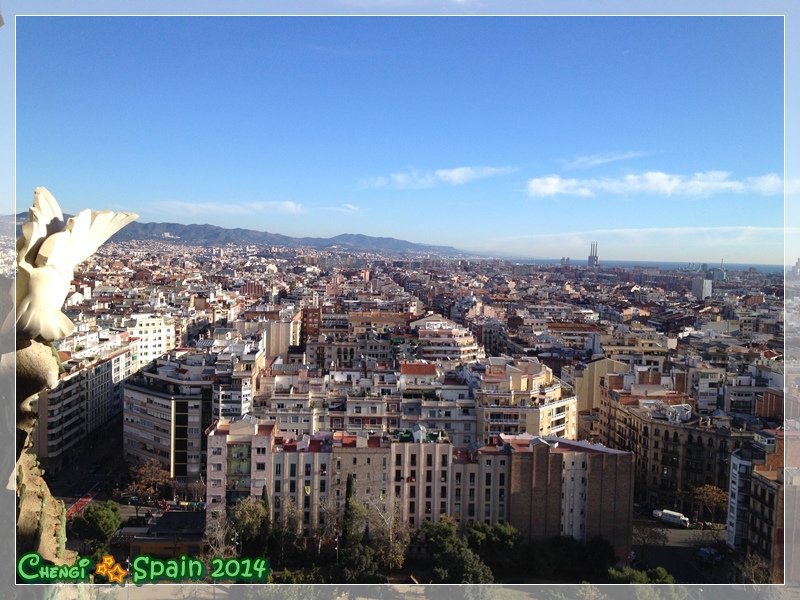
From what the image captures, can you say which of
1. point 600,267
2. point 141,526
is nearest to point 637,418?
point 141,526

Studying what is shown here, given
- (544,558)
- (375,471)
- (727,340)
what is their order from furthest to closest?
(727,340), (375,471), (544,558)

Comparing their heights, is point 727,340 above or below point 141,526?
above

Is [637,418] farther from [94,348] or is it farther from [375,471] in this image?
[94,348]

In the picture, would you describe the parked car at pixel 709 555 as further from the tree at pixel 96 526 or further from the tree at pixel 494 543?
the tree at pixel 96 526

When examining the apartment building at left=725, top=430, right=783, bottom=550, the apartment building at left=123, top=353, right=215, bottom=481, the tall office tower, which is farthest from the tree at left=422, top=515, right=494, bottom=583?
the tall office tower

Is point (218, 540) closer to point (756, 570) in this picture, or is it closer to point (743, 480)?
Answer: point (756, 570)

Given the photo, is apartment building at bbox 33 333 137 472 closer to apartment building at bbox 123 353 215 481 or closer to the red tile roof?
apartment building at bbox 123 353 215 481

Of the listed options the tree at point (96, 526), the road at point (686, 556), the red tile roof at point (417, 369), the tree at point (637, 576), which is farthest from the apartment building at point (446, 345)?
the tree at point (637, 576)
